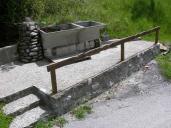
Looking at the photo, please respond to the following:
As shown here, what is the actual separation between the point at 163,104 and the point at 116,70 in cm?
189

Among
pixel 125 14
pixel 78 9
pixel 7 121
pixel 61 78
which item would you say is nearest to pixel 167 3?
pixel 125 14

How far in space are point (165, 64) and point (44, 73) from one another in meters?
4.46

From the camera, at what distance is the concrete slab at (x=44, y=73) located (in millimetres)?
8594

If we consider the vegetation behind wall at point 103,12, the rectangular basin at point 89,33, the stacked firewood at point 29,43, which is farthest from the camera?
the vegetation behind wall at point 103,12

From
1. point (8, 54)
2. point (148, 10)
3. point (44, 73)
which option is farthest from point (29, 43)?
point (148, 10)

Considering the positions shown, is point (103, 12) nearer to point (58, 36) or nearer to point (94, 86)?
point (58, 36)

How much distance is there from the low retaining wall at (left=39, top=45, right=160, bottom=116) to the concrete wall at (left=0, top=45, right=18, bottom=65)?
2.76 meters

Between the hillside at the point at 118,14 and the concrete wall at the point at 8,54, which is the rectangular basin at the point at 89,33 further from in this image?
the concrete wall at the point at 8,54

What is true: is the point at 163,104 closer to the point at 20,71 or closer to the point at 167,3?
the point at 20,71

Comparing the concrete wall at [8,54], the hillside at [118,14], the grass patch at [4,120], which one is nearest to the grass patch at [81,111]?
the grass patch at [4,120]

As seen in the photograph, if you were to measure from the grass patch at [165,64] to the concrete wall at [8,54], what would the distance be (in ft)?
17.1

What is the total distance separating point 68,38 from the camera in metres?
10.5

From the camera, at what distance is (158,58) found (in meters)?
11.5

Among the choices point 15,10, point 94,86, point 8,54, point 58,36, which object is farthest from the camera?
point 15,10
